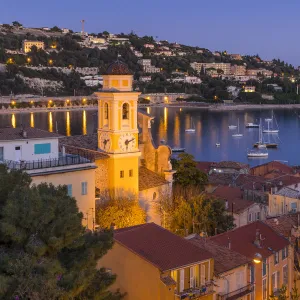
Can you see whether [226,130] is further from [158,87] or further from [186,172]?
[158,87]

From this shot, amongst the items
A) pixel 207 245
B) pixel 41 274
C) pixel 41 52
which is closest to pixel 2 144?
pixel 207 245

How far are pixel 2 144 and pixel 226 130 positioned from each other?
65573mm

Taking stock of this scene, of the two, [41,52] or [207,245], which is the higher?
[41,52]

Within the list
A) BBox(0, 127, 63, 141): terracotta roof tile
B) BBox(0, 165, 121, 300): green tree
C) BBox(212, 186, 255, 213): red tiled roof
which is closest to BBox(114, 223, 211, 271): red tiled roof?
BBox(0, 165, 121, 300): green tree

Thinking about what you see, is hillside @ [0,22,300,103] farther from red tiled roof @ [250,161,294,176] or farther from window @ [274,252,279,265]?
window @ [274,252,279,265]

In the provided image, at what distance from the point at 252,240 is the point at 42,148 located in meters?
5.41

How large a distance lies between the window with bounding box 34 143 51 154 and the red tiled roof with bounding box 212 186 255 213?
651cm

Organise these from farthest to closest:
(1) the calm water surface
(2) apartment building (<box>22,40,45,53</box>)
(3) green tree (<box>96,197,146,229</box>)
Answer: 1. (2) apartment building (<box>22,40,45,53</box>)
2. (1) the calm water surface
3. (3) green tree (<box>96,197,146,229</box>)

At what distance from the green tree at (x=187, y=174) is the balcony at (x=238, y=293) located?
8898mm

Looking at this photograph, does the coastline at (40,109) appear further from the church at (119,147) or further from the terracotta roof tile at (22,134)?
the terracotta roof tile at (22,134)

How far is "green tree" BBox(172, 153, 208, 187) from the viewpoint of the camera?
756 inches

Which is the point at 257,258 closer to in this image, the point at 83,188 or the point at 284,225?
the point at 284,225

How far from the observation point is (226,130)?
78.0 m

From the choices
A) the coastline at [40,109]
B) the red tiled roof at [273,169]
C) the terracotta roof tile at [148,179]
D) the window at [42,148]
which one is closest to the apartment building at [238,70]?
the coastline at [40,109]
